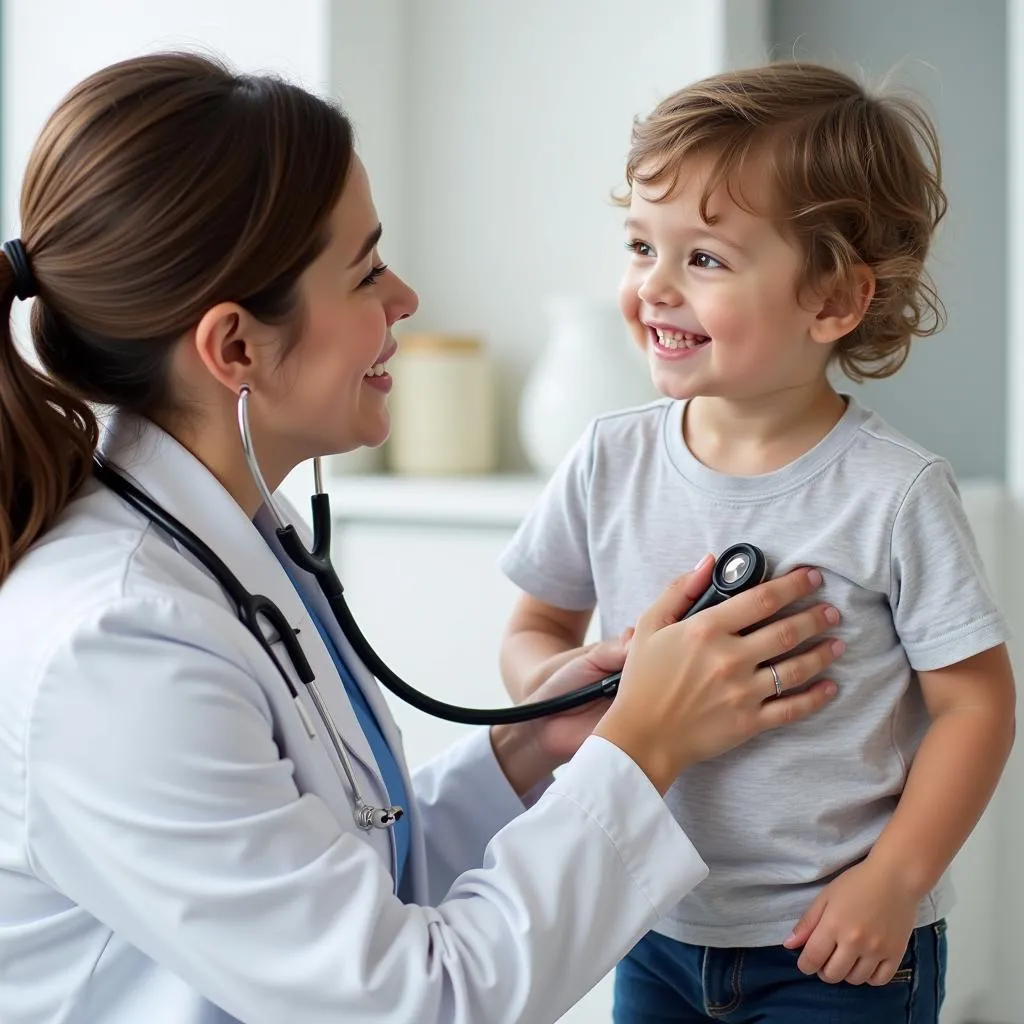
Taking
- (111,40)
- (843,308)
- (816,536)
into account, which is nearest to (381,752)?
(816,536)

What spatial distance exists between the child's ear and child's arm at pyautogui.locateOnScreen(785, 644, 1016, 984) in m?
0.30

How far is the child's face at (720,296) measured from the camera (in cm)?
118

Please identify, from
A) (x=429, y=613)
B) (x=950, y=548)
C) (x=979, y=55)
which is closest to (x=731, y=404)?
(x=950, y=548)

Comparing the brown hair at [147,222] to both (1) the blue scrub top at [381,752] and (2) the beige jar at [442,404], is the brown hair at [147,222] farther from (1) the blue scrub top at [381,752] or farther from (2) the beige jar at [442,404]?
(2) the beige jar at [442,404]

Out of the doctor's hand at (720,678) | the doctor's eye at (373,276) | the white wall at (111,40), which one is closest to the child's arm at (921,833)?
the doctor's hand at (720,678)

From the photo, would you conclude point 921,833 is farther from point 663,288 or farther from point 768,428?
point 663,288

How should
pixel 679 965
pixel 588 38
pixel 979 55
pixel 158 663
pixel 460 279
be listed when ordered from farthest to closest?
pixel 460 279 → pixel 588 38 → pixel 979 55 → pixel 679 965 → pixel 158 663

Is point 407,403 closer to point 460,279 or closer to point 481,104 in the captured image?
point 460,279

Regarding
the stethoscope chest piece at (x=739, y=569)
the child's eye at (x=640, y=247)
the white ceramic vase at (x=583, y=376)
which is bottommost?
the white ceramic vase at (x=583, y=376)

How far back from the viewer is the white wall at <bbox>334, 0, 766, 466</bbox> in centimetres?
259

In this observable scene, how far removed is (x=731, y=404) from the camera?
4.15ft

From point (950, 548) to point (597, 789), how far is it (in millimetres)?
354

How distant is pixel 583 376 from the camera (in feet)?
7.88

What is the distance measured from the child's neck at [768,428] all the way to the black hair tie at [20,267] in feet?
1.89
